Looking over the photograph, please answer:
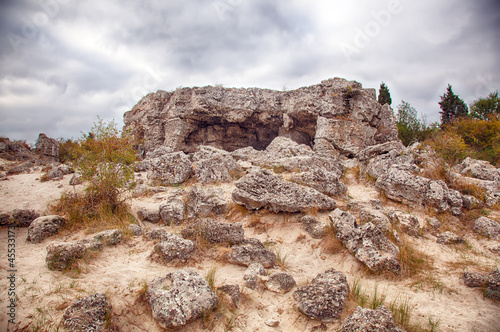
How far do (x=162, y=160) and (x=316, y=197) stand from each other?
17.8 feet

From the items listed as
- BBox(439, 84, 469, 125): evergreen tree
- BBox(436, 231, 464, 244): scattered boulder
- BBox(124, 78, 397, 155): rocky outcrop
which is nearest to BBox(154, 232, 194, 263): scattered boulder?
BBox(436, 231, 464, 244): scattered boulder

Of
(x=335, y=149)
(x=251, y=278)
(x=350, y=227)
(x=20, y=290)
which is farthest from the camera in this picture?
(x=335, y=149)

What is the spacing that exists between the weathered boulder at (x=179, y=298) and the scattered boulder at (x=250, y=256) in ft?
3.20

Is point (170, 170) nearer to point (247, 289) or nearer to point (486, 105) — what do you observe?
point (247, 289)

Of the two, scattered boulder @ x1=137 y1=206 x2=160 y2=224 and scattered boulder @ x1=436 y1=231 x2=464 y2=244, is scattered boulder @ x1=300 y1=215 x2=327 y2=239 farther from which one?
scattered boulder @ x1=137 y1=206 x2=160 y2=224

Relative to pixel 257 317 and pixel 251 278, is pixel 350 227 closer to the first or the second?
pixel 251 278

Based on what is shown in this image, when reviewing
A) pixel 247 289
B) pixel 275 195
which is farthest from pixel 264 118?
pixel 247 289

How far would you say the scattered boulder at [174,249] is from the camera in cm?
405

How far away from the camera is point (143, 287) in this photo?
10.7 ft

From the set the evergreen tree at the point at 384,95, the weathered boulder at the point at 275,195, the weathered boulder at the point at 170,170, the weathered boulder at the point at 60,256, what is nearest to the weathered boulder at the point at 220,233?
the weathered boulder at the point at 275,195

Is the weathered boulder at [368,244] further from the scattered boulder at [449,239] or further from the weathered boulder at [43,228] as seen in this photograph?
the weathered boulder at [43,228]

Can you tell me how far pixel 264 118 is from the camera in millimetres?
13172

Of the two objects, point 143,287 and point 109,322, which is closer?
point 109,322

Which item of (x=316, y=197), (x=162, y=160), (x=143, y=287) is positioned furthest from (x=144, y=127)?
(x=143, y=287)
